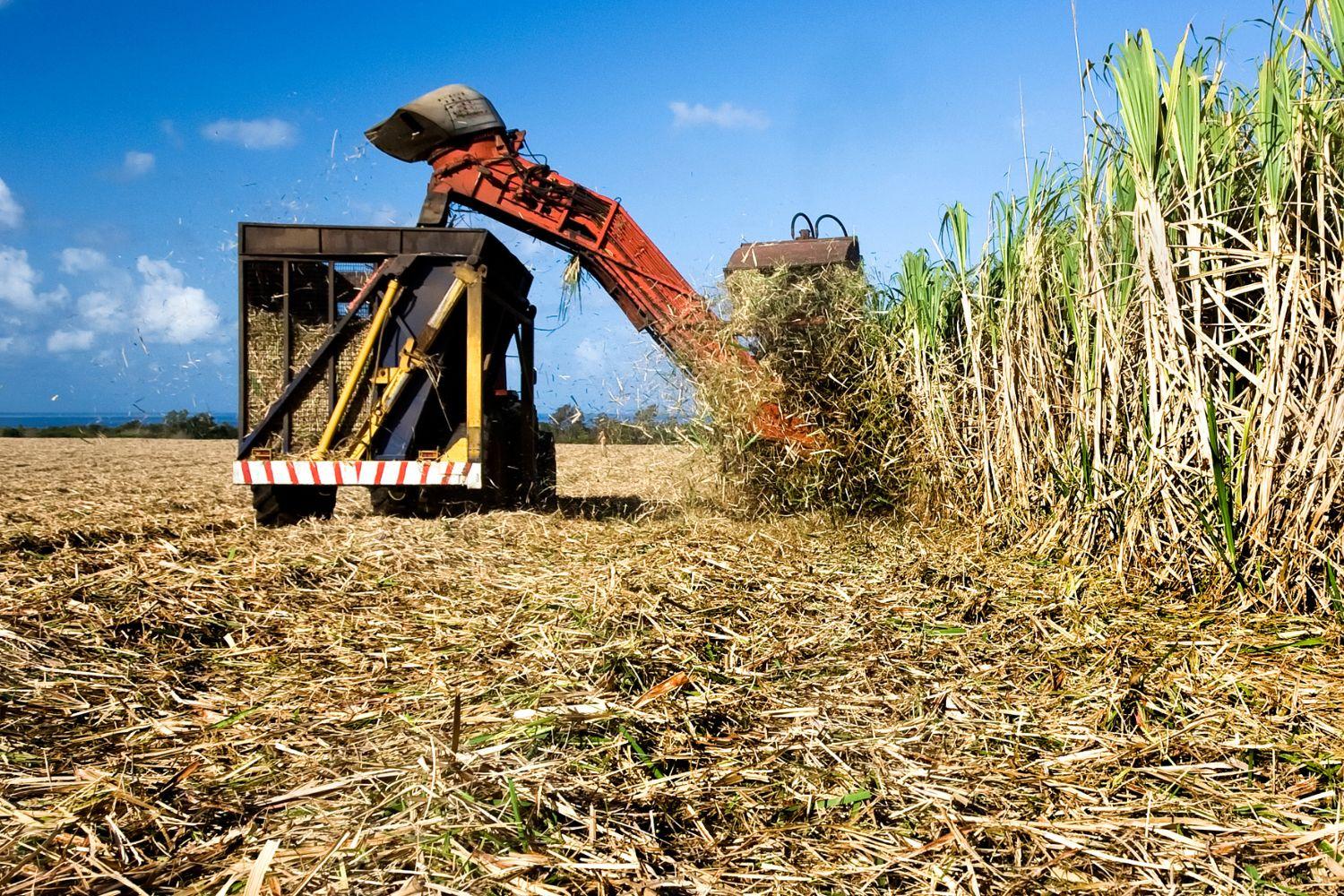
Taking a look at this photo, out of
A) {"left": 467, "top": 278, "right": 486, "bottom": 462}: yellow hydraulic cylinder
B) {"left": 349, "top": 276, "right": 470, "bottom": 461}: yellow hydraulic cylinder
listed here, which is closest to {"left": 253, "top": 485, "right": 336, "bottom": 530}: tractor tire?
{"left": 349, "top": 276, "right": 470, "bottom": 461}: yellow hydraulic cylinder

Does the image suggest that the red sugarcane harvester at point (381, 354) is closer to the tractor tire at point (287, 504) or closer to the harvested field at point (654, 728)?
the tractor tire at point (287, 504)

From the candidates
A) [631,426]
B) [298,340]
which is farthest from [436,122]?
[631,426]

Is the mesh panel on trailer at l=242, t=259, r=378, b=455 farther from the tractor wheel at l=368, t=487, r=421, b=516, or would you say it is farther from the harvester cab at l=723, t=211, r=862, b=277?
the harvester cab at l=723, t=211, r=862, b=277

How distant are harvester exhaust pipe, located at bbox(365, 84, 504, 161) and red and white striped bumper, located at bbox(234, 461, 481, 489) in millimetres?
2568

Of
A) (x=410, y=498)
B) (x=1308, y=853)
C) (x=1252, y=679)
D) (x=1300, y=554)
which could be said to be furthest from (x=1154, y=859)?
(x=410, y=498)

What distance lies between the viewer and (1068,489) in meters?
4.34

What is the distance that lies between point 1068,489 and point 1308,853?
263 cm

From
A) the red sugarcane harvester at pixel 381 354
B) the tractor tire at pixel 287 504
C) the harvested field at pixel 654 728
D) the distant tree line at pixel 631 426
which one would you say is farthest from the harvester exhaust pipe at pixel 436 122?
the harvested field at pixel 654 728

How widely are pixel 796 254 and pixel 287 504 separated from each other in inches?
151

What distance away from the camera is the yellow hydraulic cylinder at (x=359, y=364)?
584 centimetres

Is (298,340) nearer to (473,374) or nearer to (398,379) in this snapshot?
(398,379)

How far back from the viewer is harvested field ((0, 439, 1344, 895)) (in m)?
1.80

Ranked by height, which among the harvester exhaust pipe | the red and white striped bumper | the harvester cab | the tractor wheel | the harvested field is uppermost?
the harvester exhaust pipe

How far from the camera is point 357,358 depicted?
586 centimetres
